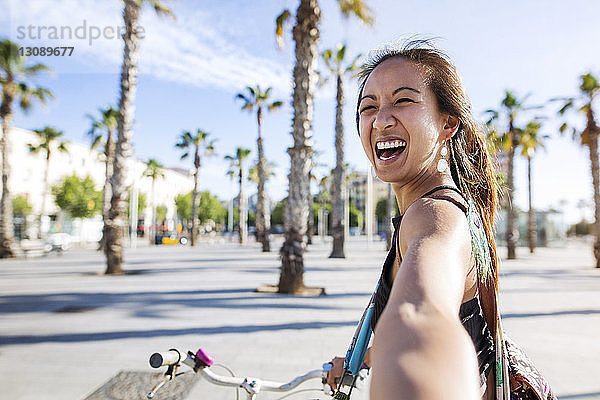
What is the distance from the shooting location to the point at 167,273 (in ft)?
47.6

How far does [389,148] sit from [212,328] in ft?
20.5

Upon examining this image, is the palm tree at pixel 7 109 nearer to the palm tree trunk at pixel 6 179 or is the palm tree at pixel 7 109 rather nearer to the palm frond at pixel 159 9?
the palm tree trunk at pixel 6 179

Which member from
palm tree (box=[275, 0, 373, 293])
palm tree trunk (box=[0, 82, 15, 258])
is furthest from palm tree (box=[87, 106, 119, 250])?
palm tree (box=[275, 0, 373, 293])

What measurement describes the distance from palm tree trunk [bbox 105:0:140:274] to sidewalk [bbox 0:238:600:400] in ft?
6.24

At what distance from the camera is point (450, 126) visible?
123 cm

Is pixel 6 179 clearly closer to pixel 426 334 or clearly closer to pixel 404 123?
pixel 404 123

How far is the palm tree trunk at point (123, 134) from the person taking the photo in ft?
45.7

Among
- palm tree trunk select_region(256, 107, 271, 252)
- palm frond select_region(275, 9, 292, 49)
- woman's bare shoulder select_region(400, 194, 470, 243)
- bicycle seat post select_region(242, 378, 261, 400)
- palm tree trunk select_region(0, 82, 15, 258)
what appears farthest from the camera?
palm tree trunk select_region(256, 107, 271, 252)

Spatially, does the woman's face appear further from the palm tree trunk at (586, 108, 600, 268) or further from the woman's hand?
the palm tree trunk at (586, 108, 600, 268)

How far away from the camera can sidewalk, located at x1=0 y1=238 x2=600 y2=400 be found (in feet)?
15.8

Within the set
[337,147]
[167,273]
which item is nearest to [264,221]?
[337,147]

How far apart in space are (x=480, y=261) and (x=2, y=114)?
2607 centimetres

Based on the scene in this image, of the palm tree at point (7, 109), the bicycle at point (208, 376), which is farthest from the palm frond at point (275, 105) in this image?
the bicycle at point (208, 376)

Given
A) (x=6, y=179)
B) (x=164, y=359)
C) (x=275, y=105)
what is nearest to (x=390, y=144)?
(x=164, y=359)
